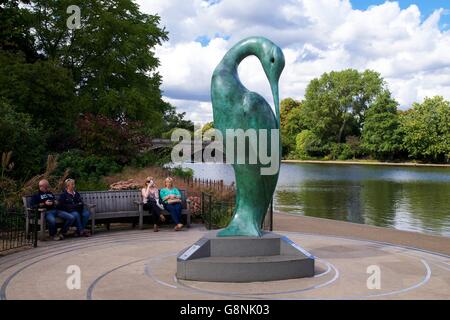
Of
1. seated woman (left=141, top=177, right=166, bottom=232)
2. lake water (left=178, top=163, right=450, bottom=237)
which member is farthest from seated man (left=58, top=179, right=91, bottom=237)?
lake water (left=178, top=163, right=450, bottom=237)

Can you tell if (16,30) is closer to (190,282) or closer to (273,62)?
(273,62)

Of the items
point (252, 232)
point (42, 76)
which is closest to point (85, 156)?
point (42, 76)

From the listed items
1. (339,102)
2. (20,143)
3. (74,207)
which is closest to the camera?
(74,207)

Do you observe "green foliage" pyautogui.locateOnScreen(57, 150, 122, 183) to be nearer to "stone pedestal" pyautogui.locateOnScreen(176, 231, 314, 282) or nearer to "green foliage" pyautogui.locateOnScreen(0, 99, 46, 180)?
"green foliage" pyautogui.locateOnScreen(0, 99, 46, 180)

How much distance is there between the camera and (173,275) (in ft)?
22.2

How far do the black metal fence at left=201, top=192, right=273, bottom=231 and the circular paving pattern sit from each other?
205 centimetres

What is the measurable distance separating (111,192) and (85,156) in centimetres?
594

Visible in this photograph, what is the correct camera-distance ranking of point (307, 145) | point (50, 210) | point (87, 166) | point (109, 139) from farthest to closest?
point (307, 145), point (109, 139), point (87, 166), point (50, 210)

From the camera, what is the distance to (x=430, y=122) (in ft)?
204

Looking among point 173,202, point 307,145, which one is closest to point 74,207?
point 173,202

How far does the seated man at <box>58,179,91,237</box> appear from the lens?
9.88 meters

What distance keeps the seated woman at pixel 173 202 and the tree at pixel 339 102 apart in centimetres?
6034

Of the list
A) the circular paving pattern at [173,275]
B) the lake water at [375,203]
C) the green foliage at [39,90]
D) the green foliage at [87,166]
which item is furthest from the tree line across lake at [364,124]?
the circular paving pattern at [173,275]

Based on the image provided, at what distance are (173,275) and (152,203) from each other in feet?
14.9
